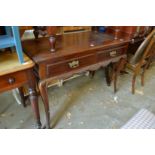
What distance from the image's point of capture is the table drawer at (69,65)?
120 centimetres

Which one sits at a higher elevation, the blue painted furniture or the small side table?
the blue painted furniture

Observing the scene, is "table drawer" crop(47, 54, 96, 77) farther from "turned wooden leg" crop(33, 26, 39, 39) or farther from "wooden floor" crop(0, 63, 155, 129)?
"wooden floor" crop(0, 63, 155, 129)

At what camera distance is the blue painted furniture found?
932 millimetres

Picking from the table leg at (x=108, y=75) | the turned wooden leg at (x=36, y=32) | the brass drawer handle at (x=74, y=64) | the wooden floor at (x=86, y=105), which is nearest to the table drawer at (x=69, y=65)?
the brass drawer handle at (x=74, y=64)

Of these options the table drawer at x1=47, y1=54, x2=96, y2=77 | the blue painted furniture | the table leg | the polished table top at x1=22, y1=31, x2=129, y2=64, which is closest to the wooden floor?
the table leg

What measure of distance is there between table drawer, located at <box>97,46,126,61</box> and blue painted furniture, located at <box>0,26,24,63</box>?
0.71 metres

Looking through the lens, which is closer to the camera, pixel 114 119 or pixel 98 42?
pixel 98 42

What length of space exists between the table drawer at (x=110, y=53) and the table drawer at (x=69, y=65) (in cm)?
7

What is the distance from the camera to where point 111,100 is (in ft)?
6.49

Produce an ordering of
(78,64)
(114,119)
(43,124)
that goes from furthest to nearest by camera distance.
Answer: (114,119) < (43,124) < (78,64)
